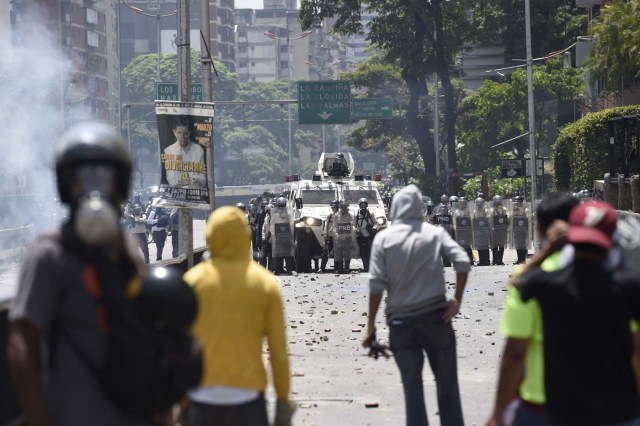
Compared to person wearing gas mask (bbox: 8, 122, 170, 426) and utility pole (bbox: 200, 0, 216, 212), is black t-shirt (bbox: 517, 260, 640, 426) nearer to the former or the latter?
person wearing gas mask (bbox: 8, 122, 170, 426)

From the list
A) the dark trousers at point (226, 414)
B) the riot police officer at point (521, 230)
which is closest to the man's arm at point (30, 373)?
the dark trousers at point (226, 414)

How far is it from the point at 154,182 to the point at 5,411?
157 meters

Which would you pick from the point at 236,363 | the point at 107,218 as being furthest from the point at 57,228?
the point at 236,363

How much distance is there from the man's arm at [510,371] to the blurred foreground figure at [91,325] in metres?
1.75

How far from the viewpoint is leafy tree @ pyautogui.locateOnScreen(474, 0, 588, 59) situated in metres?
66.9

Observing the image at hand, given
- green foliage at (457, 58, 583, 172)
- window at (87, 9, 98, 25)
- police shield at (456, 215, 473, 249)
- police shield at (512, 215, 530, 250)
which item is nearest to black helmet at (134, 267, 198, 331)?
police shield at (456, 215, 473, 249)

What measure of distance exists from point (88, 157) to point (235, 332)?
205 cm

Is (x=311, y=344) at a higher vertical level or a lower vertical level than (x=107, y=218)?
lower

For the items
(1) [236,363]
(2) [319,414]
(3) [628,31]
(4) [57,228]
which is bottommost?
(2) [319,414]

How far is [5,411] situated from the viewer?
7.33 m

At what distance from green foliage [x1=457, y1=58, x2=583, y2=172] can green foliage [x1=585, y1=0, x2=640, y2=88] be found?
2155 centimetres

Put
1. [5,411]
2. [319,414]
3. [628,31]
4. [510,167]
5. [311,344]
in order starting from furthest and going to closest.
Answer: [510,167]
[628,31]
[311,344]
[319,414]
[5,411]

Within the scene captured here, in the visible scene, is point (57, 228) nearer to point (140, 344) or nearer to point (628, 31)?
point (140, 344)

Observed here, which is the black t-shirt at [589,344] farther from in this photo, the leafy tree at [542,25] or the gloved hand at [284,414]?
the leafy tree at [542,25]
